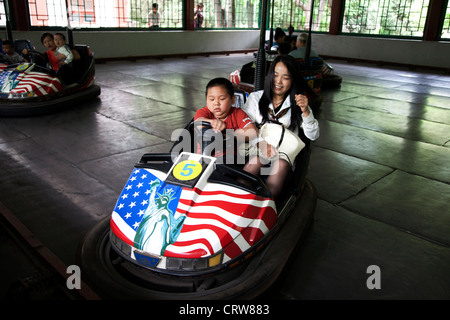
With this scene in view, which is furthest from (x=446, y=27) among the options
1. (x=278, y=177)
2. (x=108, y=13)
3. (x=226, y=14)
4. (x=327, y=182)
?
(x=278, y=177)

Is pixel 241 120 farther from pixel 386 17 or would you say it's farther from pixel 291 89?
pixel 386 17

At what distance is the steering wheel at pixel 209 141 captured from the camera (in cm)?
136

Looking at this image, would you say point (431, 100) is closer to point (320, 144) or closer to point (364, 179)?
point (320, 144)

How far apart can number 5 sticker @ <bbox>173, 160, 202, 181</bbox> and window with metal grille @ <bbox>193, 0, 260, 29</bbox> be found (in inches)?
321

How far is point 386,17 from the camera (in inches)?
323

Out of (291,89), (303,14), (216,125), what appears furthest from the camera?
(303,14)

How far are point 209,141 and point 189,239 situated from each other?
370 millimetres

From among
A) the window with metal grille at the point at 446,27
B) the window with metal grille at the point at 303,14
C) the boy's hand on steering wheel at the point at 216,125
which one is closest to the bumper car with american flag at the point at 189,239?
the boy's hand on steering wheel at the point at 216,125

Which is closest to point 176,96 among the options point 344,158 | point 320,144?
point 320,144

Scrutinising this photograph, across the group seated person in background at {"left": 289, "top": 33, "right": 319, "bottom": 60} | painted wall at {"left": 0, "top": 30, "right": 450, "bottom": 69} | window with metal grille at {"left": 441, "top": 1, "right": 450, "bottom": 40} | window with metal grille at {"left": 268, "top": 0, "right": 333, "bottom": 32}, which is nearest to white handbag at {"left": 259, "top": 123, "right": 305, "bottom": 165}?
seated person in background at {"left": 289, "top": 33, "right": 319, "bottom": 60}

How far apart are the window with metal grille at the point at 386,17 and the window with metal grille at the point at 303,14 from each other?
51 cm

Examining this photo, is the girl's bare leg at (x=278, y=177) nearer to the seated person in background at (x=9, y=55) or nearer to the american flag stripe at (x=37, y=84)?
the american flag stripe at (x=37, y=84)

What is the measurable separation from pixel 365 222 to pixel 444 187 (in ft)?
2.44
